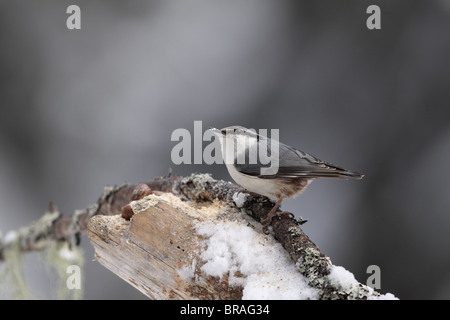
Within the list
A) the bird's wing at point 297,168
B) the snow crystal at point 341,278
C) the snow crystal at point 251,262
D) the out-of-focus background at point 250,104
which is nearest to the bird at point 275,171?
the bird's wing at point 297,168

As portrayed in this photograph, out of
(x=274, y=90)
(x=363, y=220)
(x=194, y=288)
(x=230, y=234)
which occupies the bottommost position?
(x=363, y=220)

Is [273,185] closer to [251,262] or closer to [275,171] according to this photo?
[275,171]

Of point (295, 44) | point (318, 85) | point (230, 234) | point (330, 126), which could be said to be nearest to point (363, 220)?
point (330, 126)

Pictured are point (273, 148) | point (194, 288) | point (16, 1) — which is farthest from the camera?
point (16, 1)

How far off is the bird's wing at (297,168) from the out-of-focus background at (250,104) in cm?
122

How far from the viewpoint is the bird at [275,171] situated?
1480 mm

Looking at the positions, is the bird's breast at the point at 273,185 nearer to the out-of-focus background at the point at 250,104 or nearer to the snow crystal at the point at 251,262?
the snow crystal at the point at 251,262

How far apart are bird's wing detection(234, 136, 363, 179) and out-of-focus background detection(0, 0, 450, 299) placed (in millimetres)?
→ 1219

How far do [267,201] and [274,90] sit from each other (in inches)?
59.9

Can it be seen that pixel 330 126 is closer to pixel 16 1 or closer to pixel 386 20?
pixel 386 20

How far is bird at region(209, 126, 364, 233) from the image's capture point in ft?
4.86

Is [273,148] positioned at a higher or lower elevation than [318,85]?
lower

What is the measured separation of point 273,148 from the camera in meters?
1.59

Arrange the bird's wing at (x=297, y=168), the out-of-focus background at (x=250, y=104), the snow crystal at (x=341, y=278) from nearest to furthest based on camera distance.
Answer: the snow crystal at (x=341, y=278) < the bird's wing at (x=297, y=168) < the out-of-focus background at (x=250, y=104)
